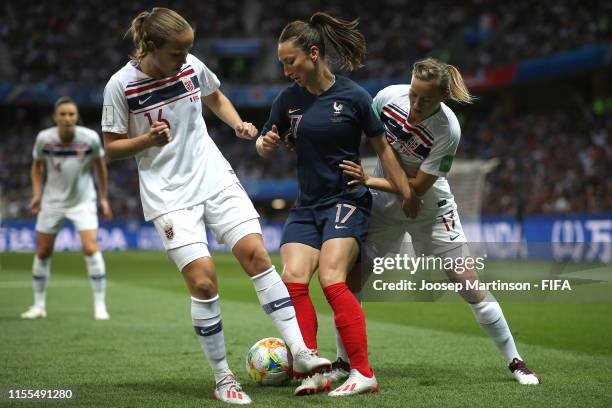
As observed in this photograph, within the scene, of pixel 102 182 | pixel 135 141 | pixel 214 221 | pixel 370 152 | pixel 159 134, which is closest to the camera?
pixel 159 134

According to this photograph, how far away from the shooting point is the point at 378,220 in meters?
5.67

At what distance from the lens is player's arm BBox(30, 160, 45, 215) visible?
9.52m

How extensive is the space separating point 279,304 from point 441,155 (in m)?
1.43

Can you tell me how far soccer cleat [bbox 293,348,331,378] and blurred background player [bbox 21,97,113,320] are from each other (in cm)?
513

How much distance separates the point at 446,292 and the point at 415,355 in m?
0.73

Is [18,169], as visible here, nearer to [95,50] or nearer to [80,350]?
[95,50]

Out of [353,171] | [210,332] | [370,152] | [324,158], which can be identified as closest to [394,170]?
[353,171]

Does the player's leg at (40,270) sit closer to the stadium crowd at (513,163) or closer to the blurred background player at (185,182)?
the blurred background player at (185,182)

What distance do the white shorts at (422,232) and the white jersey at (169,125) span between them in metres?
1.21

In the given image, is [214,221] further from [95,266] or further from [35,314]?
[35,314]

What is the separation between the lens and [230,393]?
475cm

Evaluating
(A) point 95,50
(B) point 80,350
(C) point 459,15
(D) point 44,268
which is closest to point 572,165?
(C) point 459,15

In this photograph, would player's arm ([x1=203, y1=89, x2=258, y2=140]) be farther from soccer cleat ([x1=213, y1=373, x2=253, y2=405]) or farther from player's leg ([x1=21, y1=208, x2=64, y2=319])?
player's leg ([x1=21, y1=208, x2=64, y2=319])

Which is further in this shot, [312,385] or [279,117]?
→ [279,117]
